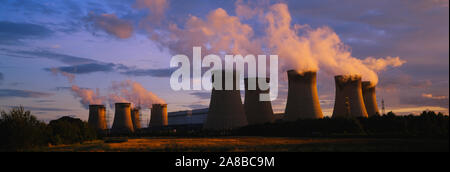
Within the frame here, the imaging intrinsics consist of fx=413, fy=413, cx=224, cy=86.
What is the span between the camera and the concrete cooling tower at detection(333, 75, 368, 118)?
29.7 meters

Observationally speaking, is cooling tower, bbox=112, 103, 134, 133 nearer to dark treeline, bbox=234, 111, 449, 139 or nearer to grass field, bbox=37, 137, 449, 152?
dark treeline, bbox=234, 111, 449, 139

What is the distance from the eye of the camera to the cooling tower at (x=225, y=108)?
28859 mm

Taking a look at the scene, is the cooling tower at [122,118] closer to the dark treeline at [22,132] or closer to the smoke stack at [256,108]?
the smoke stack at [256,108]

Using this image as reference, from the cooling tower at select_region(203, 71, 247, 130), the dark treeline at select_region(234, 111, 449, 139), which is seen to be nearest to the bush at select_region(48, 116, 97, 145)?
the cooling tower at select_region(203, 71, 247, 130)

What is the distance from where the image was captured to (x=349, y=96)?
29.9 m

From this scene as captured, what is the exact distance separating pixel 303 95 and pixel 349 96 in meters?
5.10

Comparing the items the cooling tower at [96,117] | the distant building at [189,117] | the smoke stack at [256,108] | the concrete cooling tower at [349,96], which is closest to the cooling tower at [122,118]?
the cooling tower at [96,117]

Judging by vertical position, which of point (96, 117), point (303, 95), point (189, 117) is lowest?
point (189, 117)

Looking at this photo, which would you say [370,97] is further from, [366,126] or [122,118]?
[122,118]

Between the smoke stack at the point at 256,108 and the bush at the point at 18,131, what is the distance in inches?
758

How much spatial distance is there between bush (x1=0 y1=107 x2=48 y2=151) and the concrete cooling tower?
2037 centimetres

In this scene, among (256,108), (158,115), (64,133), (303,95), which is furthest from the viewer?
(158,115)

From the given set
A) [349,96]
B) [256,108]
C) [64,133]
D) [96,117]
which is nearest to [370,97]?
[349,96]
